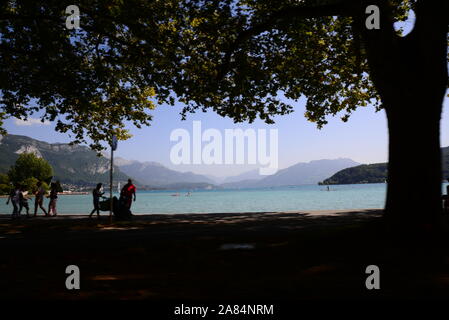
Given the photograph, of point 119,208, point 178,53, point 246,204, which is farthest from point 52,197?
point 246,204

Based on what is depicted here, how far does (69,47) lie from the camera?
45.5 feet

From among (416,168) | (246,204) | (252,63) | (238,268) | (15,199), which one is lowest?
(246,204)

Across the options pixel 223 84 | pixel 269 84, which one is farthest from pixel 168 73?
pixel 269 84

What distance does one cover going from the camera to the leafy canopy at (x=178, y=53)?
1221 centimetres

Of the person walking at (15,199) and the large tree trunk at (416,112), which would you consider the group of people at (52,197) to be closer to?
the person walking at (15,199)

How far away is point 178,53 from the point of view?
14.1m

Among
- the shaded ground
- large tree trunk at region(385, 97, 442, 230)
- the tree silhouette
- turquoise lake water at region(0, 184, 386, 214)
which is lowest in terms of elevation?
turquoise lake water at region(0, 184, 386, 214)

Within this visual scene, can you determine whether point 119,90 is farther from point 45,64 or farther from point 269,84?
point 269,84

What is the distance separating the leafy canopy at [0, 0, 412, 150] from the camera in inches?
481

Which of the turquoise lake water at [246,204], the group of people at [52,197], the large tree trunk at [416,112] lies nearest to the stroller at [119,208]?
the group of people at [52,197]

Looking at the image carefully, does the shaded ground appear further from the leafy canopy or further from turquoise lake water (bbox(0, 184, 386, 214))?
turquoise lake water (bbox(0, 184, 386, 214))

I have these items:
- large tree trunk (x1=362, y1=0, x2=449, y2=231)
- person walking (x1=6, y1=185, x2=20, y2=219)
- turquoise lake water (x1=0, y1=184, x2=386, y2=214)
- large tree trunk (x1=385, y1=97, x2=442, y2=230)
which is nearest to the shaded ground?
large tree trunk (x1=385, y1=97, x2=442, y2=230)

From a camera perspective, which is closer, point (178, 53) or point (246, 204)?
point (178, 53)

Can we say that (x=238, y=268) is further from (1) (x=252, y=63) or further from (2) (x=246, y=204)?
(2) (x=246, y=204)
